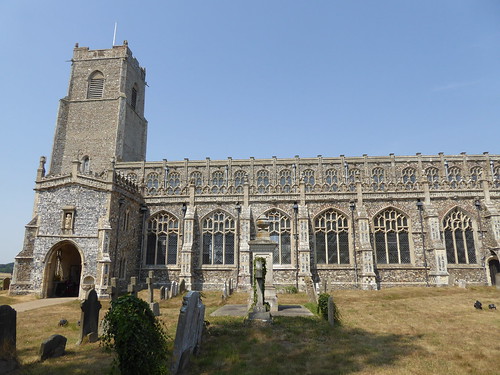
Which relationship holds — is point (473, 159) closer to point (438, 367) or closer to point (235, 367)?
point (438, 367)

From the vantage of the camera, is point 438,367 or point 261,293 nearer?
point 438,367

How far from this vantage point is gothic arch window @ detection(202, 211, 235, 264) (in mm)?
25500

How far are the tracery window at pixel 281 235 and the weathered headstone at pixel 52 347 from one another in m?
17.8

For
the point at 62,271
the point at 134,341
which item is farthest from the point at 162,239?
the point at 134,341

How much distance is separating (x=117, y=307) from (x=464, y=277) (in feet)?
83.1

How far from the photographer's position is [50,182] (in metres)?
22.1

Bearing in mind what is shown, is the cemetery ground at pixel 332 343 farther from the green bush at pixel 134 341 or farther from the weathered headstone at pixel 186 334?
the green bush at pixel 134 341

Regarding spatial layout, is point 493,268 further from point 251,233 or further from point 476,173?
point 251,233

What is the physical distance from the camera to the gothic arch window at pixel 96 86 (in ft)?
122

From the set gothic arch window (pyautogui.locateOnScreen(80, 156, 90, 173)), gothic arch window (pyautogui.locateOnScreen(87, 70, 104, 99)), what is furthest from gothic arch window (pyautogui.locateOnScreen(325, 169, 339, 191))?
gothic arch window (pyautogui.locateOnScreen(87, 70, 104, 99))

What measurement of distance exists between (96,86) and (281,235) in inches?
1080

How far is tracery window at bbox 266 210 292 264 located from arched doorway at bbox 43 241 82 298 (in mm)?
13796

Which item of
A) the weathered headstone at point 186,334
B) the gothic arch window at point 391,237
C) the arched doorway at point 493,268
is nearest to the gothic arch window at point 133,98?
the gothic arch window at point 391,237

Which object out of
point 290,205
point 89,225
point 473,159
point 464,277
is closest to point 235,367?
point 89,225
